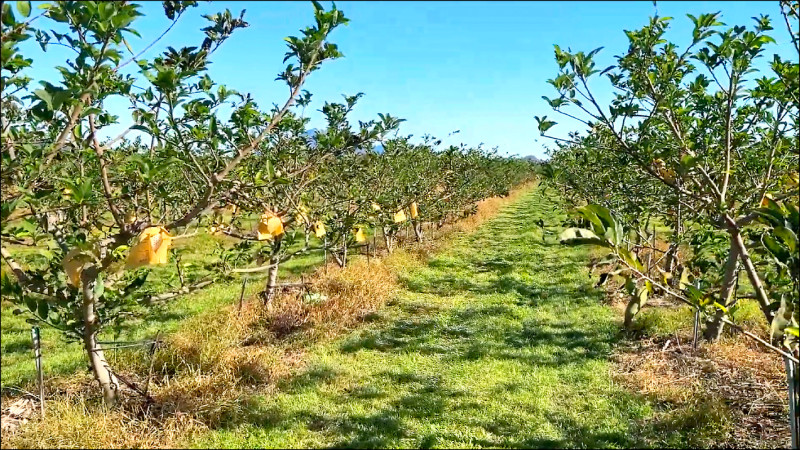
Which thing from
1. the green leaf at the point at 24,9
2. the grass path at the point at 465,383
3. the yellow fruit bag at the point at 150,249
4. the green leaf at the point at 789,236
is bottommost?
→ the grass path at the point at 465,383

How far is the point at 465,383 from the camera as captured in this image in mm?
4074

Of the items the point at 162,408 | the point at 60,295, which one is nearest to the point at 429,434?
the point at 162,408

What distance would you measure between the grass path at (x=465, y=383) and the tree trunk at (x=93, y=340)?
645 millimetres

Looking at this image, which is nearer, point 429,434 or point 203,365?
point 429,434

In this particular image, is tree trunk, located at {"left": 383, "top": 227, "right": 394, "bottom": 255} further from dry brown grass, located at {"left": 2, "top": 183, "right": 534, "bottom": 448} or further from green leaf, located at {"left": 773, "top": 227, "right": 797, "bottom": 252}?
green leaf, located at {"left": 773, "top": 227, "right": 797, "bottom": 252}

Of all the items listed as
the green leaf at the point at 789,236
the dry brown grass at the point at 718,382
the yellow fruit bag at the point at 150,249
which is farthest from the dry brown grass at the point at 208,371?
the green leaf at the point at 789,236

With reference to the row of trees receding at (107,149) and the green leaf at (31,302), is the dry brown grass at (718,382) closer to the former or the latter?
the row of trees receding at (107,149)

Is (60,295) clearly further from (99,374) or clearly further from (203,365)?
(203,365)

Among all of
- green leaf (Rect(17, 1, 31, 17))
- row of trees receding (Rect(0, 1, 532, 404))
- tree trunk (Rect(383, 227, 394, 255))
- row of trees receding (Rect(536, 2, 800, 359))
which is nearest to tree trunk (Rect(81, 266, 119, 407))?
row of trees receding (Rect(0, 1, 532, 404))

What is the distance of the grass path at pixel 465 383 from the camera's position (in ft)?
10.7

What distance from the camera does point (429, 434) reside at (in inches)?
129

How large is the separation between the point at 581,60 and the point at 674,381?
2.55 meters

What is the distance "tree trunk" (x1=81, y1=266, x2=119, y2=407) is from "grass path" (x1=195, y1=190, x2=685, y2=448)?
2.12ft

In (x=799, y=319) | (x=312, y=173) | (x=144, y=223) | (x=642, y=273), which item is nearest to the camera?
(x=642, y=273)
